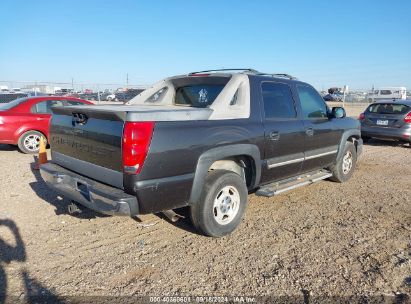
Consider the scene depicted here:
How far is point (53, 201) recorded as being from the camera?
16.7 ft

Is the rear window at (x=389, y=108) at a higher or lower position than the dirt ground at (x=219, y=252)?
higher

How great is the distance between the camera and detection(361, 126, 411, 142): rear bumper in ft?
32.1

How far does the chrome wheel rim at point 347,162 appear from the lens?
6.34 m

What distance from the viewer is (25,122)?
852 centimetres

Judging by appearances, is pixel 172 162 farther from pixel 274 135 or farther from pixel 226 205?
pixel 274 135

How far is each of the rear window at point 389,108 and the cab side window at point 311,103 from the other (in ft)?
18.5

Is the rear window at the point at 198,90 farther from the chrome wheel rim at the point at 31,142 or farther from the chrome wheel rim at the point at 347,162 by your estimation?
the chrome wheel rim at the point at 31,142

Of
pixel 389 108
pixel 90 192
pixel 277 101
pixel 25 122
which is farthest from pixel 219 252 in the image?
pixel 389 108

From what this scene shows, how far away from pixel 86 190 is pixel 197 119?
135 centimetres

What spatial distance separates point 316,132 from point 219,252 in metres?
2.64

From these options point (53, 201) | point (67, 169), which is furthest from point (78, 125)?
point (53, 201)

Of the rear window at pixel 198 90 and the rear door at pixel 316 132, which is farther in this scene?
the rear door at pixel 316 132

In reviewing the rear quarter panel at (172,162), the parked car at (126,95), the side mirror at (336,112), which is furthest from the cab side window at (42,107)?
the parked car at (126,95)

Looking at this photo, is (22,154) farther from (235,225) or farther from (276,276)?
(276,276)
